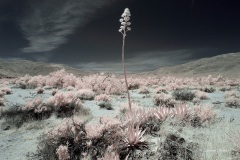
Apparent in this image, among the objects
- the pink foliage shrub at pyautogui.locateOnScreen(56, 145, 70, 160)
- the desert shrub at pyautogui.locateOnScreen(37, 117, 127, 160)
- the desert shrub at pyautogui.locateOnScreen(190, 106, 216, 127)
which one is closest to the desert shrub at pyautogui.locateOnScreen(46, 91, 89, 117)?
the desert shrub at pyautogui.locateOnScreen(37, 117, 127, 160)

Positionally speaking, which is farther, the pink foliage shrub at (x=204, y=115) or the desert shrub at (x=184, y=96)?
the desert shrub at (x=184, y=96)

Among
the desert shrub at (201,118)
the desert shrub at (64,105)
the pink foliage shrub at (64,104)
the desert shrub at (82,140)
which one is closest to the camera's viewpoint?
the desert shrub at (82,140)

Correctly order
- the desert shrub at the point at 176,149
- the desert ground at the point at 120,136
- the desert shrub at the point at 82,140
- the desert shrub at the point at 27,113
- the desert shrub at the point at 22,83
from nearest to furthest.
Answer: the desert shrub at the point at 176,149, the desert ground at the point at 120,136, the desert shrub at the point at 82,140, the desert shrub at the point at 27,113, the desert shrub at the point at 22,83

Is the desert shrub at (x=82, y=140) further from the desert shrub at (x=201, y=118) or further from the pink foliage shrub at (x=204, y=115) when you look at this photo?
the pink foliage shrub at (x=204, y=115)

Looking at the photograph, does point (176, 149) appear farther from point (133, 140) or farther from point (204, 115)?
point (204, 115)

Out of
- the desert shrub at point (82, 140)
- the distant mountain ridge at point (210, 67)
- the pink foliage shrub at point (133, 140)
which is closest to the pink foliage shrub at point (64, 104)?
the desert shrub at point (82, 140)

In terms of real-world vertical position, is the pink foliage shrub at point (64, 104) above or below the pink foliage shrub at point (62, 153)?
above

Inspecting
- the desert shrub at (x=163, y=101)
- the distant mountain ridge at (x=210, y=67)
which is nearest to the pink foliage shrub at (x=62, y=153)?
the desert shrub at (x=163, y=101)

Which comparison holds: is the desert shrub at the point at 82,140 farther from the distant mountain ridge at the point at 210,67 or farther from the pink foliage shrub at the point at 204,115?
the distant mountain ridge at the point at 210,67

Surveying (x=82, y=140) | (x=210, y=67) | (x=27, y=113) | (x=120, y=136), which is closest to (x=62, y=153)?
(x=82, y=140)

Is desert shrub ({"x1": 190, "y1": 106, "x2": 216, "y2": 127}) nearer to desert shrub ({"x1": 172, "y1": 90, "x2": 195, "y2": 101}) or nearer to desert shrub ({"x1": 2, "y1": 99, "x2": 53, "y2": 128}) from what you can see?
desert shrub ({"x1": 2, "y1": 99, "x2": 53, "y2": 128})

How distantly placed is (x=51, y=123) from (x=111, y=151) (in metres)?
4.58

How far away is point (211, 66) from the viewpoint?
13025 cm

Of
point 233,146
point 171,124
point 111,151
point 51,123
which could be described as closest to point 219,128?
point 171,124
